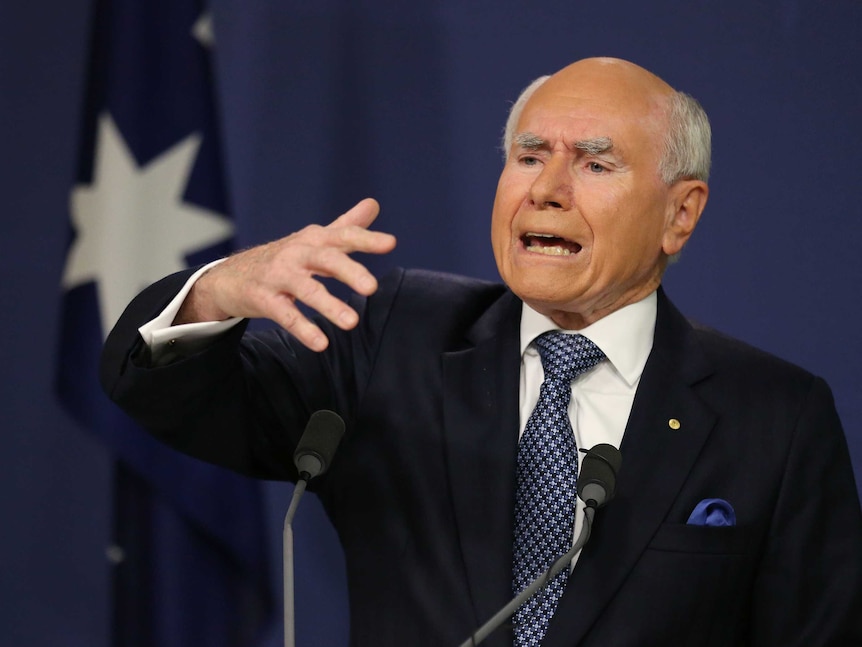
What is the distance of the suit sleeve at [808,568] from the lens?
72.9 inches

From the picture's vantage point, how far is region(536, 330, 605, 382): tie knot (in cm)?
193

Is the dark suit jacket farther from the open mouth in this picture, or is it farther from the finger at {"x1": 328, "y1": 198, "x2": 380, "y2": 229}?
the finger at {"x1": 328, "y1": 198, "x2": 380, "y2": 229}

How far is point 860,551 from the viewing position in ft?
6.23

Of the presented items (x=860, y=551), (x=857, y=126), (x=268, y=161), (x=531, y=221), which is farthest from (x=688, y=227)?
(x=268, y=161)

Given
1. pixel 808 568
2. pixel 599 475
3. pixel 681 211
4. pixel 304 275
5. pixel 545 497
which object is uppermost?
pixel 681 211

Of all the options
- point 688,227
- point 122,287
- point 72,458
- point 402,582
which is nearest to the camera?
point 402,582

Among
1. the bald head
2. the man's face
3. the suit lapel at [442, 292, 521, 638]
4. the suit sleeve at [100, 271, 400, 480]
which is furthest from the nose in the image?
the suit sleeve at [100, 271, 400, 480]

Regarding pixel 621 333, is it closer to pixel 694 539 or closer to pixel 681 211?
pixel 681 211

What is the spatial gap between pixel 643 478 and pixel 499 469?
23cm

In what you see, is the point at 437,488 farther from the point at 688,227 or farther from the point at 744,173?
the point at 744,173

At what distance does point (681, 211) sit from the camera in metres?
2.10

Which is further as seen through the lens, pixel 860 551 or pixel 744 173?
pixel 744 173

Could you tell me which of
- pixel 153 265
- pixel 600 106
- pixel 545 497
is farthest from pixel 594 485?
pixel 153 265

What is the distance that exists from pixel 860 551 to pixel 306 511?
1.47 meters
